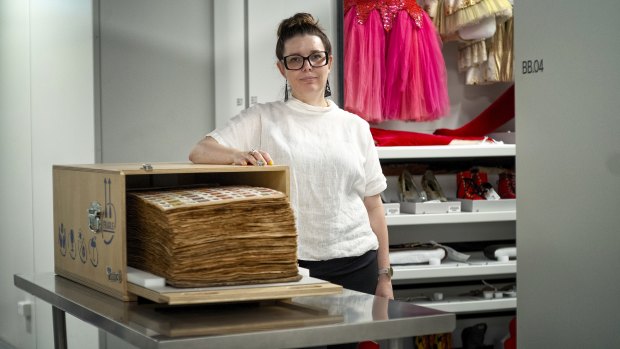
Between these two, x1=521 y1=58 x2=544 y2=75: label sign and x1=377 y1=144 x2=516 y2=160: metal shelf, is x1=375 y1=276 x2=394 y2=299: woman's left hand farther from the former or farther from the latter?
x1=377 y1=144 x2=516 y2=160: metal shelf

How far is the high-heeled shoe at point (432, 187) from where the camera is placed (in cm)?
488

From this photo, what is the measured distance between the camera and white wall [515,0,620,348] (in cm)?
223

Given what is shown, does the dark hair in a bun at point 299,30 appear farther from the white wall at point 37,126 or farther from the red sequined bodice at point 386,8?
the red sequined bodice at point 386,8

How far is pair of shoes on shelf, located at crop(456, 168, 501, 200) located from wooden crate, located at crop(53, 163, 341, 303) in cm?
288

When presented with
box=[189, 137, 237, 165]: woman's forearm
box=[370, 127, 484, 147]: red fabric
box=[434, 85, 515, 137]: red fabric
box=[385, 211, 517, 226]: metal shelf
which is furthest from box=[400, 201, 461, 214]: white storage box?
box=[189, 137, 237, 165]: woman's forearm

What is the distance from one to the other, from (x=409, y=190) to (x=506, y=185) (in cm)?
57

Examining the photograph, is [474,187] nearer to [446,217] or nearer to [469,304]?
[446,217]

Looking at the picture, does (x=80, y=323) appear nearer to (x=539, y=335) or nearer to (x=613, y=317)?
(x=539, y=335)

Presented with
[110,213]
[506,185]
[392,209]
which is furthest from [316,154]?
[506,185]

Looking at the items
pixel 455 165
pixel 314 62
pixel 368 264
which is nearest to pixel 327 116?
pixel 314 62

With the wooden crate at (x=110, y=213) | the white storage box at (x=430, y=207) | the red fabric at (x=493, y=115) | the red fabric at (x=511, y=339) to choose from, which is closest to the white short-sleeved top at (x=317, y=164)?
the wooden crate at (x=110, y=213)

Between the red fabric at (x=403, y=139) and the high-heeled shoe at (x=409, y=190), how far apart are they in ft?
0.92

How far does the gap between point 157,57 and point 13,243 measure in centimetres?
185

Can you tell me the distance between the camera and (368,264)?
271 centimetres
